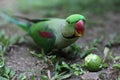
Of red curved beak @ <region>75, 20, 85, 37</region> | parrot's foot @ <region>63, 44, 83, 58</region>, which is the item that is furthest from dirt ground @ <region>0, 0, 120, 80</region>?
red curved beak @ <region>75, 20, 85, 37</region>

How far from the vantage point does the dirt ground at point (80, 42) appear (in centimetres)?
261

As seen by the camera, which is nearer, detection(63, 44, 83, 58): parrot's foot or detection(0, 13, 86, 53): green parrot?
detection(0, 13, 86, 53): green parrot

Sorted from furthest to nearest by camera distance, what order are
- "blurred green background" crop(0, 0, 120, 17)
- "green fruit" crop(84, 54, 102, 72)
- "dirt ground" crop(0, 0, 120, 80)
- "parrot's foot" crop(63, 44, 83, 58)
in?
"blurred green background" crop(0, 0, 120, 17), "parrot's foot" crop(63, 44, 83, 58), "dirt ground" crop(0, 0, 120, 80), "green fruit" crop(84, 54, 102, 72)

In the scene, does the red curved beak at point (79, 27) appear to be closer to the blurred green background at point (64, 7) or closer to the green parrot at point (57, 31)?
the green parrot at point (57, 31)

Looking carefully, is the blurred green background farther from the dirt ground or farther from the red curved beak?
the red curved beak

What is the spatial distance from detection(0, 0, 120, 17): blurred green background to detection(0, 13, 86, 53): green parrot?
4.32ft

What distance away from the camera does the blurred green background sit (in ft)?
14.1

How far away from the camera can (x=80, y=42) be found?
11.0ft

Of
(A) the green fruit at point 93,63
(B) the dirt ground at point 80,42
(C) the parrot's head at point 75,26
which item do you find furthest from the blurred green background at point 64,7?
(A) the green fruit at point 93,63

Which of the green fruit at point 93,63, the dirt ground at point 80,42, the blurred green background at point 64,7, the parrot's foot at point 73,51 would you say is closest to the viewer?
the green fruit at point 93,63

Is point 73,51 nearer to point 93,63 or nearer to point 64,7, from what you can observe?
point 93,63

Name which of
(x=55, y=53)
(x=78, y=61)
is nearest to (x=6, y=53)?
(x=55, y=53)

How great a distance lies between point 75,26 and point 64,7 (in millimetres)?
2081

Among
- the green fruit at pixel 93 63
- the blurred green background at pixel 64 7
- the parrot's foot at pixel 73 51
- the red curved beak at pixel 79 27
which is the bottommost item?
the green fruit at pixel 93 63
